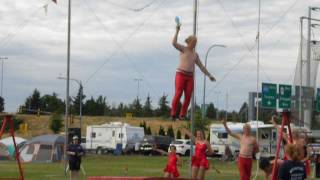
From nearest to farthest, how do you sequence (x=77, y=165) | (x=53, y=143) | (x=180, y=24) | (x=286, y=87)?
→ (x=180, y=24)
(x=77, y=165)
(x=286, y=87)
(x=53, y=143)

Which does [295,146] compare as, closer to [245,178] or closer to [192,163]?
[245,178]

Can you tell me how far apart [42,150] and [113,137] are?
2003cm

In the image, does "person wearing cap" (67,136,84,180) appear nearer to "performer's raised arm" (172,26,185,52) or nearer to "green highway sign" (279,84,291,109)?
"performer's raised arm" (172,26,185,52)

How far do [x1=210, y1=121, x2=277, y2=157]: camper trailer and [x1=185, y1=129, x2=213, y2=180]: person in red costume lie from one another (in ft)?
117

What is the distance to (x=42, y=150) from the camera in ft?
184

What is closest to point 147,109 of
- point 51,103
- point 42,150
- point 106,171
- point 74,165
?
point 51,103

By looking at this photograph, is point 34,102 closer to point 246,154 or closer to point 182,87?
point 246,154

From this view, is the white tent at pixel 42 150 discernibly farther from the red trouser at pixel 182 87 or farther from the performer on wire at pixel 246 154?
the red trouser at pixel 182 87

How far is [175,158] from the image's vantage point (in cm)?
2384

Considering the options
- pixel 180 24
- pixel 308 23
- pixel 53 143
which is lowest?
pixel 53 143

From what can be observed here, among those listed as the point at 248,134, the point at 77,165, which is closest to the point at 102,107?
the point at 77,165

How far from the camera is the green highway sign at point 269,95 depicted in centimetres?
4997

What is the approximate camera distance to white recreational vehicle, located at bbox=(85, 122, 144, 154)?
74.8 meters

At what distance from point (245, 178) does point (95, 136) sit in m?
62.9
